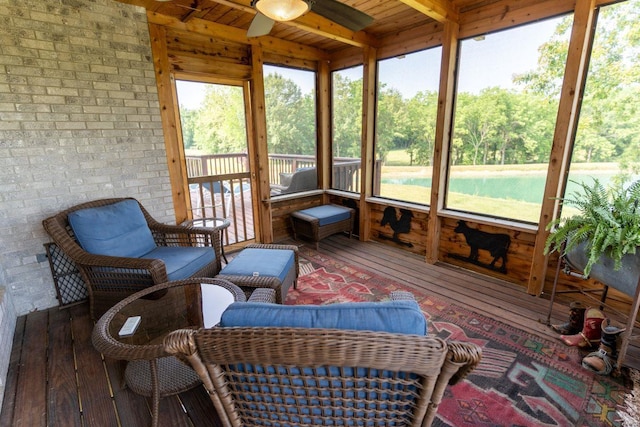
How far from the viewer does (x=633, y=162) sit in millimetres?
2297

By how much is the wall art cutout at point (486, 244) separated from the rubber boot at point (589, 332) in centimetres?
100

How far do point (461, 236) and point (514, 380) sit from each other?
1795 mm

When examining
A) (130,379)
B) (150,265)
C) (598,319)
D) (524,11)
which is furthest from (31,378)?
(524,11)

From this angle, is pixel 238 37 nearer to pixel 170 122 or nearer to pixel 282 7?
pixel 170 122

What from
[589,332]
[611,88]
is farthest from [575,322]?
[611,88]

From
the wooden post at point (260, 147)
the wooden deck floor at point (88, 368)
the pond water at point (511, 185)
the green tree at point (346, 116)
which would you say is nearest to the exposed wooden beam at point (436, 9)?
the green tree at point (346, 116)

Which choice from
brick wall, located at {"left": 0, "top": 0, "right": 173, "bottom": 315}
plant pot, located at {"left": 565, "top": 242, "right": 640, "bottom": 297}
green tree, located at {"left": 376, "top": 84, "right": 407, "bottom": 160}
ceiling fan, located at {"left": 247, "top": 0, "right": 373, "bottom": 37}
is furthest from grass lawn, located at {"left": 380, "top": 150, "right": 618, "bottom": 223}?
brick wall, located at {"left": 0, "top": 0, "right": 173, "bottom": 315}

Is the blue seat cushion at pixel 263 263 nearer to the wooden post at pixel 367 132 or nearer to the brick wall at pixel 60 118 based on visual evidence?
the brick wall at pixel 60 118

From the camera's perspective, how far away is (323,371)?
952 millimetres

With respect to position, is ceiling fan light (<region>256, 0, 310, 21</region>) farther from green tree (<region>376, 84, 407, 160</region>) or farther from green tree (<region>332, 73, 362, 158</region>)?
green tree (<region>332, 73, 362, 158</region>)

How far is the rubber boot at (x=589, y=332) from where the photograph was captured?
2.06 meters

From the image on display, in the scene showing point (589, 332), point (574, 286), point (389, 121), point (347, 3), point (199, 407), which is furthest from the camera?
point (389, 121)

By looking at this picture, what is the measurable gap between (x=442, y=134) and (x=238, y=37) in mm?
2545

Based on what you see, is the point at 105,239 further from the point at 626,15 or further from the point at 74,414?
the point at 626,15
